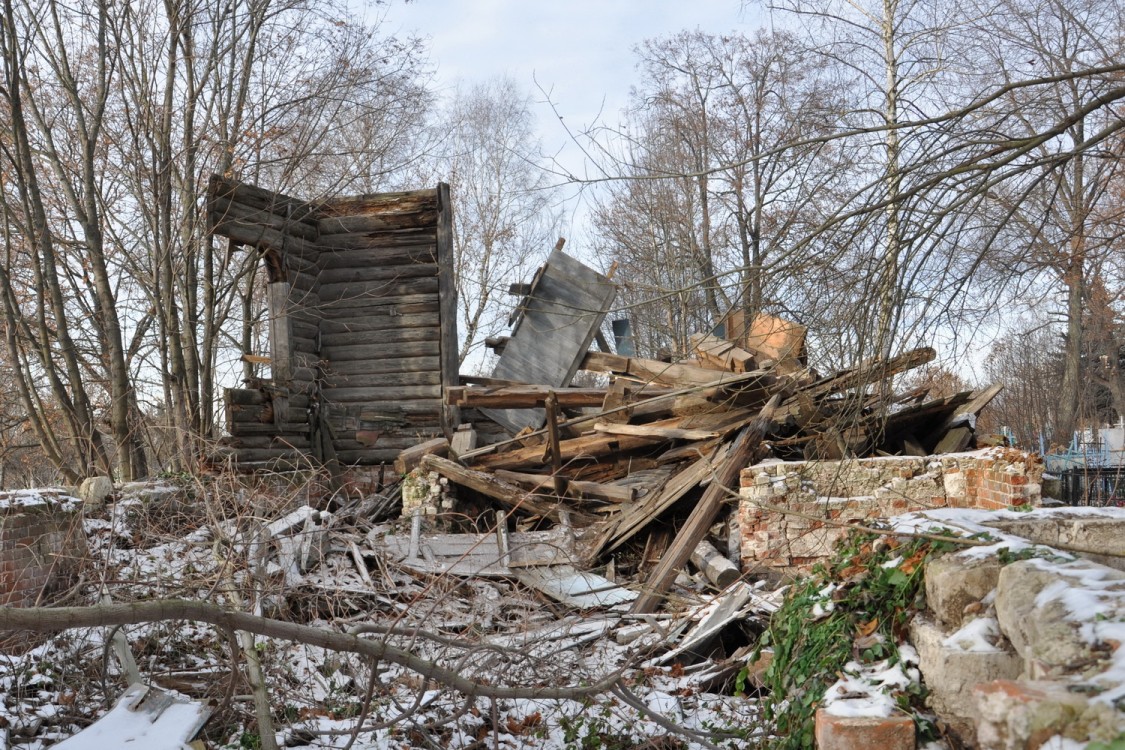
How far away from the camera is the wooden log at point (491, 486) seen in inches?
376

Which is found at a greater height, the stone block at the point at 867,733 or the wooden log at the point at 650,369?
the wooden log at the point at 650,369

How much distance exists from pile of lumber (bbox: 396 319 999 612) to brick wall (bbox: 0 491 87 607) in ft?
11.5

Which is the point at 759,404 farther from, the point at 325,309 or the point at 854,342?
the point at 325,309

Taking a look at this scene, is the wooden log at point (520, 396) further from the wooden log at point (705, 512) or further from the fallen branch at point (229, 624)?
the fallen branch at point (229, 624)

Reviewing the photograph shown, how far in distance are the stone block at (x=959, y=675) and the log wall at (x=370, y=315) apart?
32.1 feet

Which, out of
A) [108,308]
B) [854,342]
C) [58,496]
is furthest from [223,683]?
[108,308]

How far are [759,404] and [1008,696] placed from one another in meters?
7.24

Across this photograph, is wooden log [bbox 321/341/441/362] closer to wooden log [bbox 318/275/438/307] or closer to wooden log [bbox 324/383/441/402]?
wooden log [bbox 324/383/441/402]

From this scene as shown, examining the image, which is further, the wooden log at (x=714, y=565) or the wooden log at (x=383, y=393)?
the wooden log at (x=383, y=393)

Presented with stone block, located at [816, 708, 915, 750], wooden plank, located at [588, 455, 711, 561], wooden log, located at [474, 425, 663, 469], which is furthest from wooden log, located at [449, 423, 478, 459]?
stone block, located at [816, 708, 915, 750]

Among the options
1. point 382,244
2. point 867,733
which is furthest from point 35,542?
point 382,244

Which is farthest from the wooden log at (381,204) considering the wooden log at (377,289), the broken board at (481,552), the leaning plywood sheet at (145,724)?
the leaning plywood sheet at (145,724)

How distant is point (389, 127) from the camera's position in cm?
1989

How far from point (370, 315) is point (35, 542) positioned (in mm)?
7126
